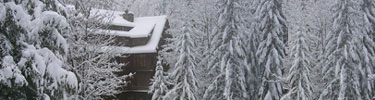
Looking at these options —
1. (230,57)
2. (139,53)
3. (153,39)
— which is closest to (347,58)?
(230,57)

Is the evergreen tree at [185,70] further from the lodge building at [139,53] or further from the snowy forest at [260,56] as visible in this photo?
the lodge building at [139,53]

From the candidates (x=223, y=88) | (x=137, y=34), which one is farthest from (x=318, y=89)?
(x=137, y=34)

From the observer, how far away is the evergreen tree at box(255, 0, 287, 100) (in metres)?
25.5

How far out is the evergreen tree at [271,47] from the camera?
83.5 feet

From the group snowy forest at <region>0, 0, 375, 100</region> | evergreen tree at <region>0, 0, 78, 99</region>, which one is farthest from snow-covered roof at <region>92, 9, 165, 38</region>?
evergreen tree at <region>0, 0, 78, 99</region>

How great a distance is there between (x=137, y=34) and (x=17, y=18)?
76.6ft

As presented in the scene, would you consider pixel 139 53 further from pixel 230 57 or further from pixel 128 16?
pixel 230 57

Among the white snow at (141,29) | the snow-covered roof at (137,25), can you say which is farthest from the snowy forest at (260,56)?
the snow-covered roof at (137,25)

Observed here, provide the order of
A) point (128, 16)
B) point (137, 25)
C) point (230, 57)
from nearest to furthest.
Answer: point (230, 57) → point (137, 25) → point (128, 16)

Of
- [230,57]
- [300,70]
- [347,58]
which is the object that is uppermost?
[230,57]

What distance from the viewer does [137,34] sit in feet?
104

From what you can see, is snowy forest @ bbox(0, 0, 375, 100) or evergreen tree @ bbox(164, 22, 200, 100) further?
snowy forest @ bbox(0, 0, 375, 100)

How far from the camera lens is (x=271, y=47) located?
26.0 metres

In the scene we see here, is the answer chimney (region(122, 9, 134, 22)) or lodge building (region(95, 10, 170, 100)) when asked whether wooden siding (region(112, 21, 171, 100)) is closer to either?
lodge building (region(95, 10, 170, 100))
